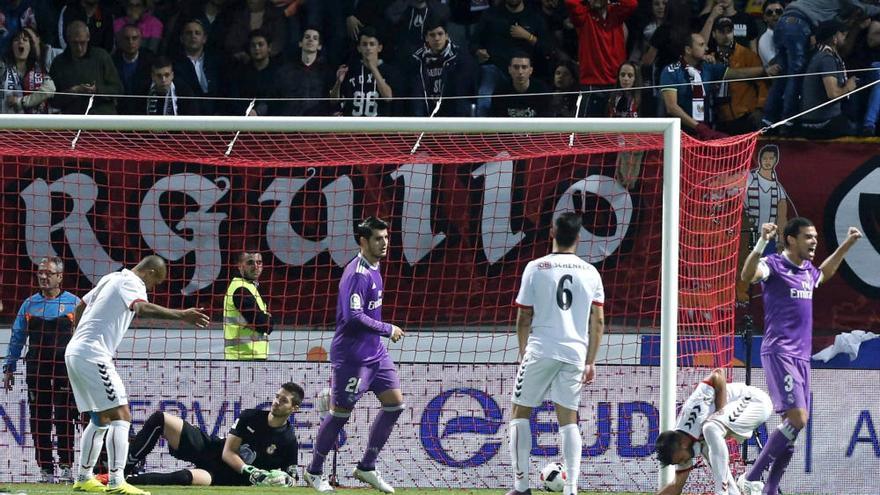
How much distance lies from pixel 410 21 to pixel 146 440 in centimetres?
532

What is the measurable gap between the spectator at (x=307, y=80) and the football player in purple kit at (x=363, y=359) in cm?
372

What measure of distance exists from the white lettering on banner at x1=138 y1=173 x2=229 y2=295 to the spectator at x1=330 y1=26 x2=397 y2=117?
163 centimetres

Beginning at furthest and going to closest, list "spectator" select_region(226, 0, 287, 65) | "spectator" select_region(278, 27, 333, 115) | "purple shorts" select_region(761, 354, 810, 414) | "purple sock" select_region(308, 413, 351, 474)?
"spectator" select_region(226, 0, 287, 65)
"spectator" select_region(278, 27, 333, 115)
"purple sock" select_region(308, 413, 351, 474)
"purple shorts" select_region(761, 354, 810, 414)

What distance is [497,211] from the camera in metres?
12.9

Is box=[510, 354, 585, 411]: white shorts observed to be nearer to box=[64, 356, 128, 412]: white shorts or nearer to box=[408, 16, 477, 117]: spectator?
box=[64, 356, 128, 412]: white shorts

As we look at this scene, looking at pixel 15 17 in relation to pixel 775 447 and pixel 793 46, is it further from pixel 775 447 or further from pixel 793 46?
pixel 775 447

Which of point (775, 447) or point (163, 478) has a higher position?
point (775, 447)

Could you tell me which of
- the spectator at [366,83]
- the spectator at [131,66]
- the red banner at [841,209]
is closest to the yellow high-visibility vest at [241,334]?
the spectator at [366,83]

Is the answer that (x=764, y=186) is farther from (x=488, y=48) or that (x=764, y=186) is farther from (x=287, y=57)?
(x=287, y=57)

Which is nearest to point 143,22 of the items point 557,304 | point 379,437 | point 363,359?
point 363,359

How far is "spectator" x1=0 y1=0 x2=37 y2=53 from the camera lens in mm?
14641

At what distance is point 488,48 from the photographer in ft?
47.2

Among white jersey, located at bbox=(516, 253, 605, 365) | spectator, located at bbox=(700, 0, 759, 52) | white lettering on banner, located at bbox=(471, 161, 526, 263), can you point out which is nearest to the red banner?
spectator, located at bbox=(700, 0, 759, 52)

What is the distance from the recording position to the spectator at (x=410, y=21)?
14.3 metres
